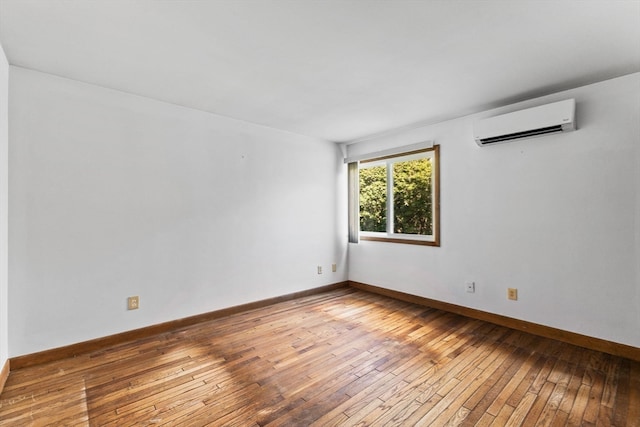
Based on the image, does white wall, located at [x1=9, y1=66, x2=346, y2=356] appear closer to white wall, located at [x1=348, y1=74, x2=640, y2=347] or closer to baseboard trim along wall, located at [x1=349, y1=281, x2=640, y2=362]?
baseboard trim along wall, located at [x1=349, y1=281, x2=640, y2=362]

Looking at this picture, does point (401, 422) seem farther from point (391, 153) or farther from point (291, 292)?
point (391, 153)

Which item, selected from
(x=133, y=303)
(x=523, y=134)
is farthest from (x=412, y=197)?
(x=133, y=303)

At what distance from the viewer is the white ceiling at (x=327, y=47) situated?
167 centimetres

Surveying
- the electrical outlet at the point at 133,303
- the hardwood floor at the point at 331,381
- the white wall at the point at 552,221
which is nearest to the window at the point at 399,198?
the white wall at the point at 552,221

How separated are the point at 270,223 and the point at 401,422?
269 cm

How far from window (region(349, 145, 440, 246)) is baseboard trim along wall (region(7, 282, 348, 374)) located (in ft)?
5.83

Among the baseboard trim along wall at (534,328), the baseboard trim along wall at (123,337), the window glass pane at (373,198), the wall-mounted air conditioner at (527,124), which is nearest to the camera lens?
the baseboard trim along wall at (123,337)

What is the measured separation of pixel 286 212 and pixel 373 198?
1430mm

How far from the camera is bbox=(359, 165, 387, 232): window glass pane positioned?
14.8 ft

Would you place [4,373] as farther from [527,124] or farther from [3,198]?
[527,124]

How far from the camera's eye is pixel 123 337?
275 centimetres

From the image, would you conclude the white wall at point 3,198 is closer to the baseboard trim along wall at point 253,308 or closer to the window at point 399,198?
the baseboard trim along wall at point 253,308

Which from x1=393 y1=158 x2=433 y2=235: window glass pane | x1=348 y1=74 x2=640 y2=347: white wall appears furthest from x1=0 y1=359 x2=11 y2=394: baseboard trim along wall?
x1=393 y1=158 x2=433 y2=235: window glass pane

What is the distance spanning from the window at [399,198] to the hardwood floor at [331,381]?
1.43 metres
